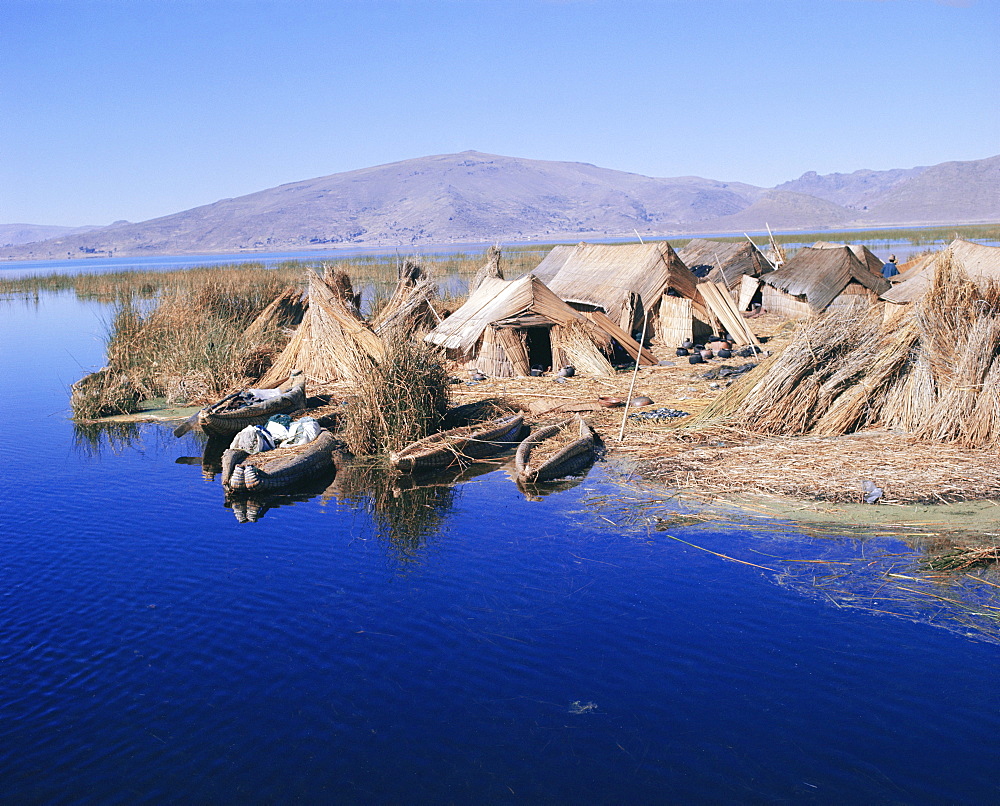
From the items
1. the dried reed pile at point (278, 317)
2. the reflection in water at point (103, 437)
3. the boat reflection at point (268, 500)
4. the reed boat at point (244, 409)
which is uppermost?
the dried reed pile at point (278, 317)

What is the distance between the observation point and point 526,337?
1448cm

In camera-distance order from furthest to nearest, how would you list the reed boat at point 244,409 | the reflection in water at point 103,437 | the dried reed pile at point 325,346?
the dried reed pile at point 325,346 < the reflection in water at point 103,437 < the reed boat at point 244,409

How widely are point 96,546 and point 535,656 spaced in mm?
4445

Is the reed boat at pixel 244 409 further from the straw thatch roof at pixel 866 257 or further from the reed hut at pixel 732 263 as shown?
the straw thatch roof at pixel 866 257

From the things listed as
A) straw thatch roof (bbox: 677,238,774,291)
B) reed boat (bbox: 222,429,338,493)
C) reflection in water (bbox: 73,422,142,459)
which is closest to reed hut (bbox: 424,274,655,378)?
reed boat (bbox: 222,429,338,493)

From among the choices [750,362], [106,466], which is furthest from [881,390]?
[106,466]

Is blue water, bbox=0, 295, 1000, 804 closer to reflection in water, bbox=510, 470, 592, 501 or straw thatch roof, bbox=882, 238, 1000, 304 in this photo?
reflection in water, bbox=510, 470, 592, 501

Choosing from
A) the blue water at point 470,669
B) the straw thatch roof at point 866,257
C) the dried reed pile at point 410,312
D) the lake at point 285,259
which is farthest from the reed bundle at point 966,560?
the straw thatch roof at point 866,257

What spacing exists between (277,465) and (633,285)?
33.9 ft

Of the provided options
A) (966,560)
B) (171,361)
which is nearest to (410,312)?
(171,361)

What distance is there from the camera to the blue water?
4.30 meters

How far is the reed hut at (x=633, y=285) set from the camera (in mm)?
17422

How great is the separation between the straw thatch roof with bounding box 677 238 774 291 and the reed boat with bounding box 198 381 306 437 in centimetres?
1487

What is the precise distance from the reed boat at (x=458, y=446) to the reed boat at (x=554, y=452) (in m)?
0.41
